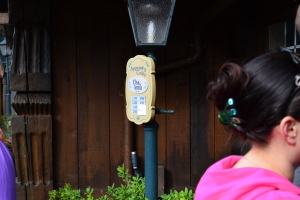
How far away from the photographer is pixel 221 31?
3.59 m

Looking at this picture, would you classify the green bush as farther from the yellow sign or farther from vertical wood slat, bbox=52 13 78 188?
the yellow sign

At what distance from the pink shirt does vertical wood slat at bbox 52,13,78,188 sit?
2.72m

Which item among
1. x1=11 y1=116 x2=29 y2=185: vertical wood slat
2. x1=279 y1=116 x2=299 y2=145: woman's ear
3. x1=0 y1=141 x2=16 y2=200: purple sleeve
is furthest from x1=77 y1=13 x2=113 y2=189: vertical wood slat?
x1=279 y1=116 x2=299 y2=145: woman's ear

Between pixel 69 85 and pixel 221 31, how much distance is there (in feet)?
4.79

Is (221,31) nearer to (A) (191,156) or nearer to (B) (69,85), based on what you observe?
(A) (191,156)

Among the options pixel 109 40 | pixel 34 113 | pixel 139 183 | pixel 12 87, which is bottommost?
pixel 139 183

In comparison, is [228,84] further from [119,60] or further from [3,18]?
[3,18]

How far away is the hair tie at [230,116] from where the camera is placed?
928mm

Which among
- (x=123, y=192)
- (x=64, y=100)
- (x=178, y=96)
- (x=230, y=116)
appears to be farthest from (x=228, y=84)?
(x=64, y=100)

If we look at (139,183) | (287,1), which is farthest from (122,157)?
(287,1)

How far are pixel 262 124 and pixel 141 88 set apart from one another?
1.78 m

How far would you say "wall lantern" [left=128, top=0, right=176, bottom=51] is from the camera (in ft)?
8.50

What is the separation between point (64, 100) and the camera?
3.52m

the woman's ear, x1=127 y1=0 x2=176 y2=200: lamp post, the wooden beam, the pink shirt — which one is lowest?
the pink shirt
